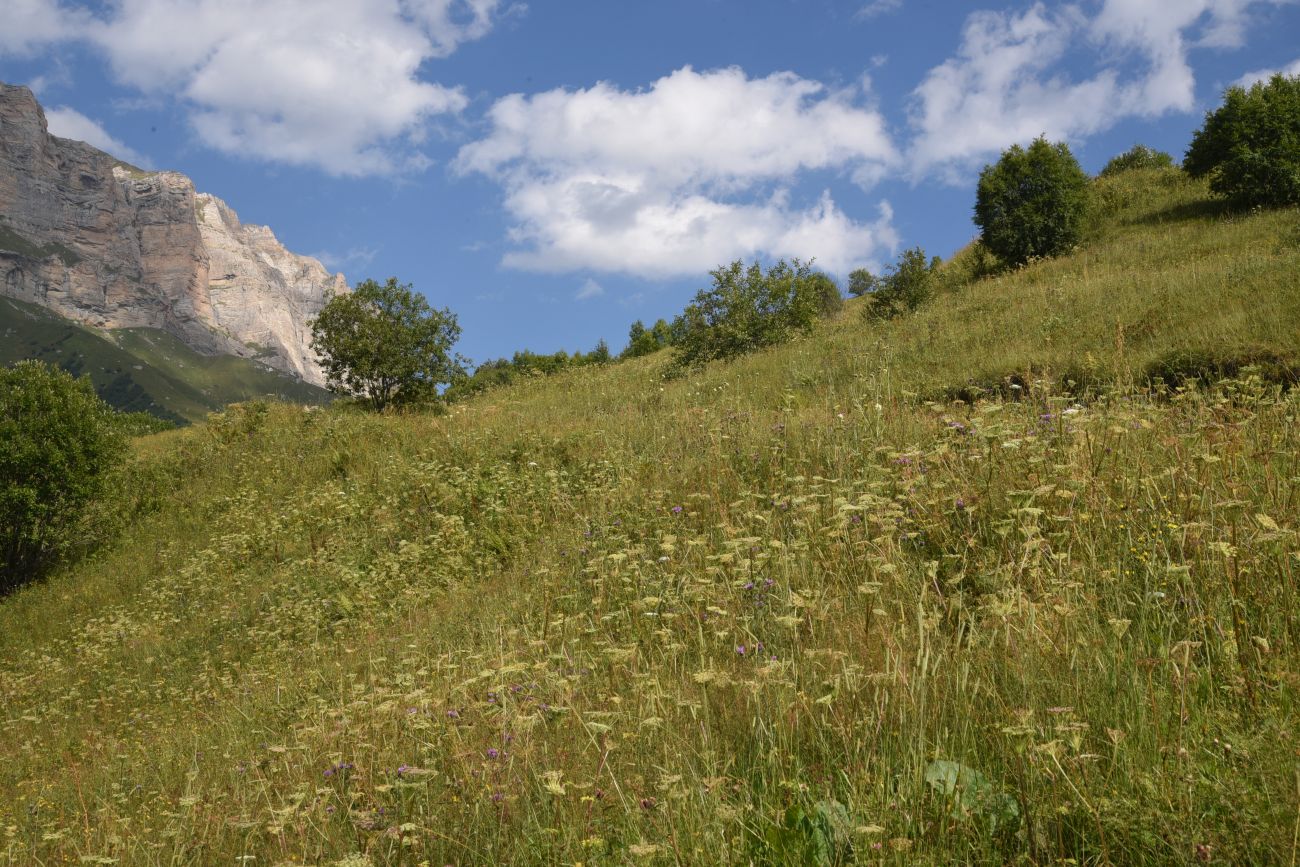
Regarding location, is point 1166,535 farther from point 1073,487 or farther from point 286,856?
point 286,856

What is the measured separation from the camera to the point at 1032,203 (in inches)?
1076

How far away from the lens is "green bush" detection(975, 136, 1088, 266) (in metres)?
27.0

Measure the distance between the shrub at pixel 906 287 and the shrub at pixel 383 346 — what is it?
14.8 m

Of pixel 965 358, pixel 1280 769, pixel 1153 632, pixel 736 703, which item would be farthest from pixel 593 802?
pixel 965 358

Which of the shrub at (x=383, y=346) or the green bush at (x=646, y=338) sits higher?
the green bush at (x=646, y=338)

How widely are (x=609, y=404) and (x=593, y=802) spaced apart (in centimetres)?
1378

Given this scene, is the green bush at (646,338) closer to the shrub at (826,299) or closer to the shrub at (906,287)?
the shrub at (826,299)

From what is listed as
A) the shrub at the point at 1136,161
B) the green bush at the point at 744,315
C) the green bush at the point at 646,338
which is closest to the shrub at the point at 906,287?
the green bush at the point at 744,315

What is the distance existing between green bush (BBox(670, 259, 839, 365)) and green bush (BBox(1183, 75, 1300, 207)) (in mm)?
15452

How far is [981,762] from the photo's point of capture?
7.47 feet

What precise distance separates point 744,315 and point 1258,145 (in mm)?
19301

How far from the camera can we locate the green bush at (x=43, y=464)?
1573cm

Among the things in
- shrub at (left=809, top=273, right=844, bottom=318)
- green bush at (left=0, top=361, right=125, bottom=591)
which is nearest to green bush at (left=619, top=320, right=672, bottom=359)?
shrub at (left=809, top=273, right=844, bottom=318)

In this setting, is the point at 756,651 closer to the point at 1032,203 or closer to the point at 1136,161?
the point at 1032,203
